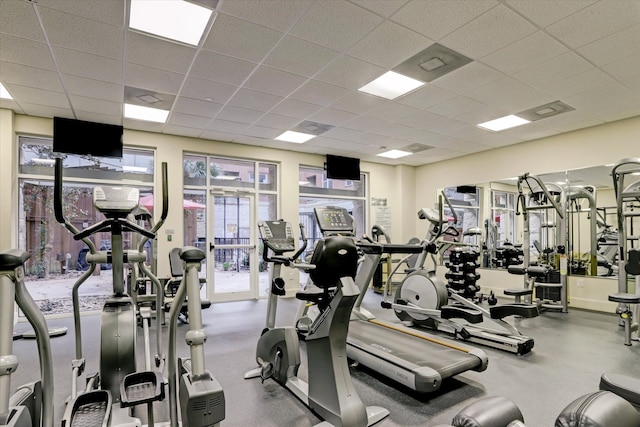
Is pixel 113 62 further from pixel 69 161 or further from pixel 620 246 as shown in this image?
pixel 620 246

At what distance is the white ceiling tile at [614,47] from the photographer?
10.1 ft

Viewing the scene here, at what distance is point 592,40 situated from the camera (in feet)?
10.4

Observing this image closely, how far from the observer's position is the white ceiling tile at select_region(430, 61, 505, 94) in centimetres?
373

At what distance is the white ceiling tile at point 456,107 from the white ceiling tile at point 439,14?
1.75 metres

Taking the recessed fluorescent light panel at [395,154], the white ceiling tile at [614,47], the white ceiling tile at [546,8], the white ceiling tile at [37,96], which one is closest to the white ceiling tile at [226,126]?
the white ceiling tile at [37,96]

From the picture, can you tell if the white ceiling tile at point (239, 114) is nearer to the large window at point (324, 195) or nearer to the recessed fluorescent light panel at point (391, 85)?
the recessed fluorescent light panel at point (391, 85)

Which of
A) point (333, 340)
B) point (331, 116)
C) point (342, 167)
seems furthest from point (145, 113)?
point (333, 340)

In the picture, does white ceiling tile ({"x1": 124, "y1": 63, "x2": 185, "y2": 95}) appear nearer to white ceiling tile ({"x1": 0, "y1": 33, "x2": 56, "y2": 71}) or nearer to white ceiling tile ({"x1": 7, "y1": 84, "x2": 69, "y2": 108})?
white ceiling tile ({"x1": 0, "y1": 33, "x2": 56, "y2": 71})

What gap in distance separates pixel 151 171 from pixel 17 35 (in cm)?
320

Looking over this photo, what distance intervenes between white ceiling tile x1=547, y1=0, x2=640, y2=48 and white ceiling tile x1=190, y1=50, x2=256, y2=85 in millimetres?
2925

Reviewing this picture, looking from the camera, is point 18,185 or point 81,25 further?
point 18,185

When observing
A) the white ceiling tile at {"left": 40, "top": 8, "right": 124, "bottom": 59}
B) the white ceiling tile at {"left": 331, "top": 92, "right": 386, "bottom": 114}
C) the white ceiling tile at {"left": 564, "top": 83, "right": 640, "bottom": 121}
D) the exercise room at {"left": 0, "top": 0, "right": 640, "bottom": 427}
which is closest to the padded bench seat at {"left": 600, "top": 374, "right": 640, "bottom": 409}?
the exercise room at {"left": 0, "top": 0, "right": 640, "bottom": 427}

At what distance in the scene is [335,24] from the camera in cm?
294

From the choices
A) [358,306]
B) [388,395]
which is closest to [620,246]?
[358,306]
